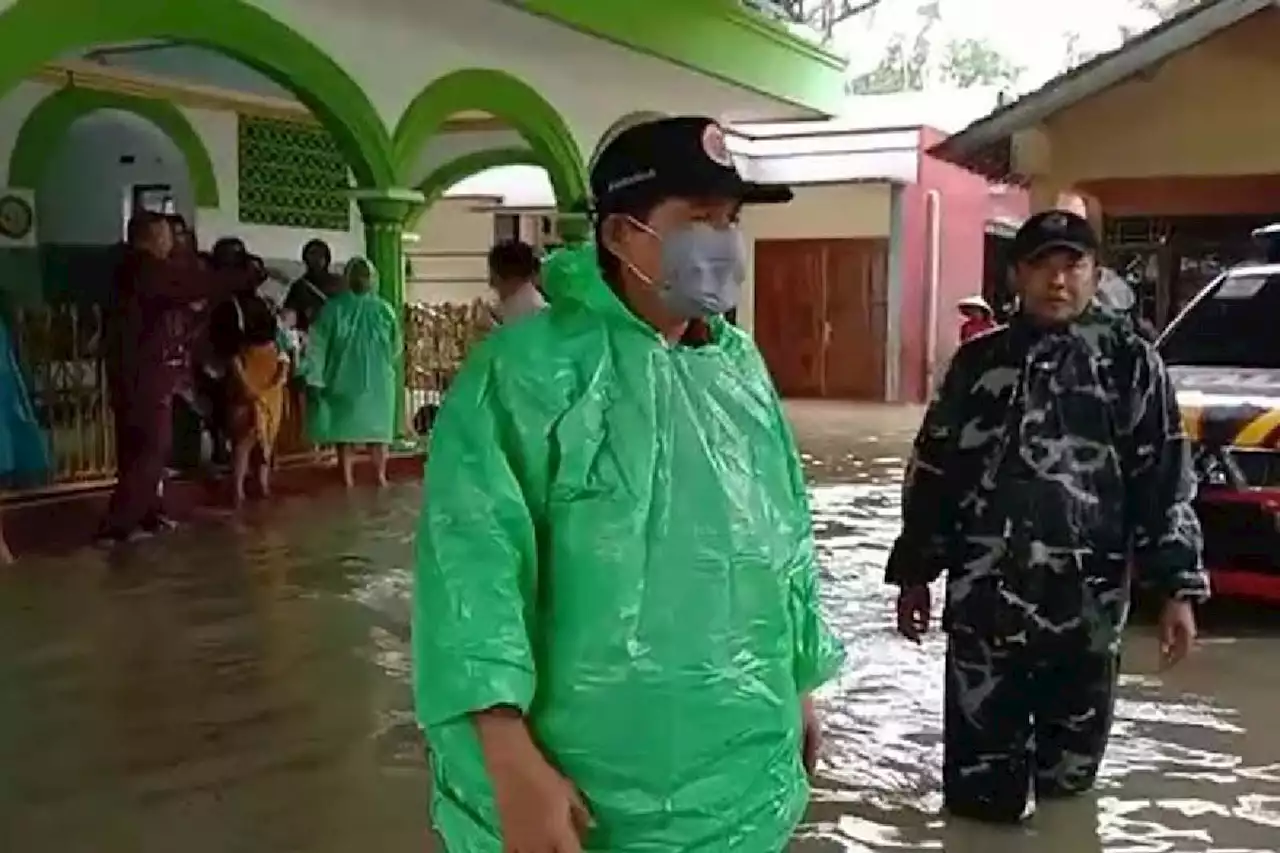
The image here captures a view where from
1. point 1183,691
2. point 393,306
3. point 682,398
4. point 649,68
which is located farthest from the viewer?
point 649,68

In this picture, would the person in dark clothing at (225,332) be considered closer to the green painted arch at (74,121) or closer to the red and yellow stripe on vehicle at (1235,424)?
the green painted arch at (74,121)

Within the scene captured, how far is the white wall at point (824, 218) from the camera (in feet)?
79.5

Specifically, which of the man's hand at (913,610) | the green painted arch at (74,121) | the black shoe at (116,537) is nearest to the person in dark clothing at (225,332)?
the black shoe at (116,537)

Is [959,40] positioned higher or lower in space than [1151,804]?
higher

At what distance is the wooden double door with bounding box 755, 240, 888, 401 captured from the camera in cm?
2406

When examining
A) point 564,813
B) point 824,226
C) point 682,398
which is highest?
point 824,226

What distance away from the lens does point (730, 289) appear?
2170mm

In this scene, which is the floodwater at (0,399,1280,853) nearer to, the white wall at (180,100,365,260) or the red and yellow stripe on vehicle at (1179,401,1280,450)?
the red and yellow stripe on vehicle at (1179,401,1280,450)

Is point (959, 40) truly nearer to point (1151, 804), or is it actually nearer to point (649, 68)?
point (649, 68)

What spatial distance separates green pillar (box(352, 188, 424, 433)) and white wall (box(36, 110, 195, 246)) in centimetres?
279

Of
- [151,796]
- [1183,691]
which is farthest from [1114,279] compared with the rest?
[151,796]

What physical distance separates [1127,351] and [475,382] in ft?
7.85

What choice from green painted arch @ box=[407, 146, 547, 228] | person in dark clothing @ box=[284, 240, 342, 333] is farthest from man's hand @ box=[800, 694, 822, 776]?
green painted arch @ box=[407, 146, 547, 228]

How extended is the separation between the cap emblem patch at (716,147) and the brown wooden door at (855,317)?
2190 centimetres
